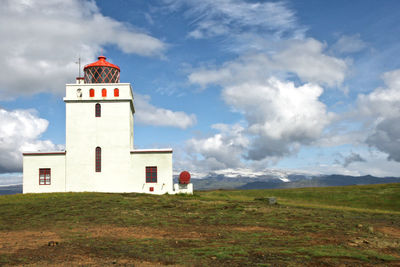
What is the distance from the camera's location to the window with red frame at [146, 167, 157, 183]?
40.3m

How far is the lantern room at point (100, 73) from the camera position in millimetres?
42250

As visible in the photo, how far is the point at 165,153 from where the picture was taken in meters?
40.5

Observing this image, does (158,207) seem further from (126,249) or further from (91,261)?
(91,261)

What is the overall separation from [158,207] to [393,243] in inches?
688

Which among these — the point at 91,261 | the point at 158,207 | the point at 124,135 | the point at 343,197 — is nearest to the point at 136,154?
the point at 124,135

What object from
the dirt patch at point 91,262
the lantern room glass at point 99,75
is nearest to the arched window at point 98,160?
the lantern room glass at point 99,75

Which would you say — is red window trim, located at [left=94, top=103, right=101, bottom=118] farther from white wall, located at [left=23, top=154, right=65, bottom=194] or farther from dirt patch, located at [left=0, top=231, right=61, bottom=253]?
dirt patch, located at [left=0, top=231, right=61, bottom=253]

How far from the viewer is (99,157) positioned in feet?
132

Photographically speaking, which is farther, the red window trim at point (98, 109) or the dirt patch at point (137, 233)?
the red window trim at point (98, 109)

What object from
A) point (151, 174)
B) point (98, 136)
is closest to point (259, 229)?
point (151, 174)

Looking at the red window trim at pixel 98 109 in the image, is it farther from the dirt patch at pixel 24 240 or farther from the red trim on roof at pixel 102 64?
the dirt patch at pixel 24 240

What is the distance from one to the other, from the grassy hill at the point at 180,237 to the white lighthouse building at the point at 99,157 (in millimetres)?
10600

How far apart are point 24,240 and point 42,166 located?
26.6 metres

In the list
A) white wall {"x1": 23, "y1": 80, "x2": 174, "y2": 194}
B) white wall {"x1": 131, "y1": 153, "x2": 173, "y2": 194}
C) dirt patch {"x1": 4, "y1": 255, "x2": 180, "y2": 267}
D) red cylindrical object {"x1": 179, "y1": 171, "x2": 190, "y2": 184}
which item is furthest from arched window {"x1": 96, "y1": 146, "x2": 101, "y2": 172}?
dirt patch {"x1": 4, "y1": 255, "x2": 180, "y2": 267}
